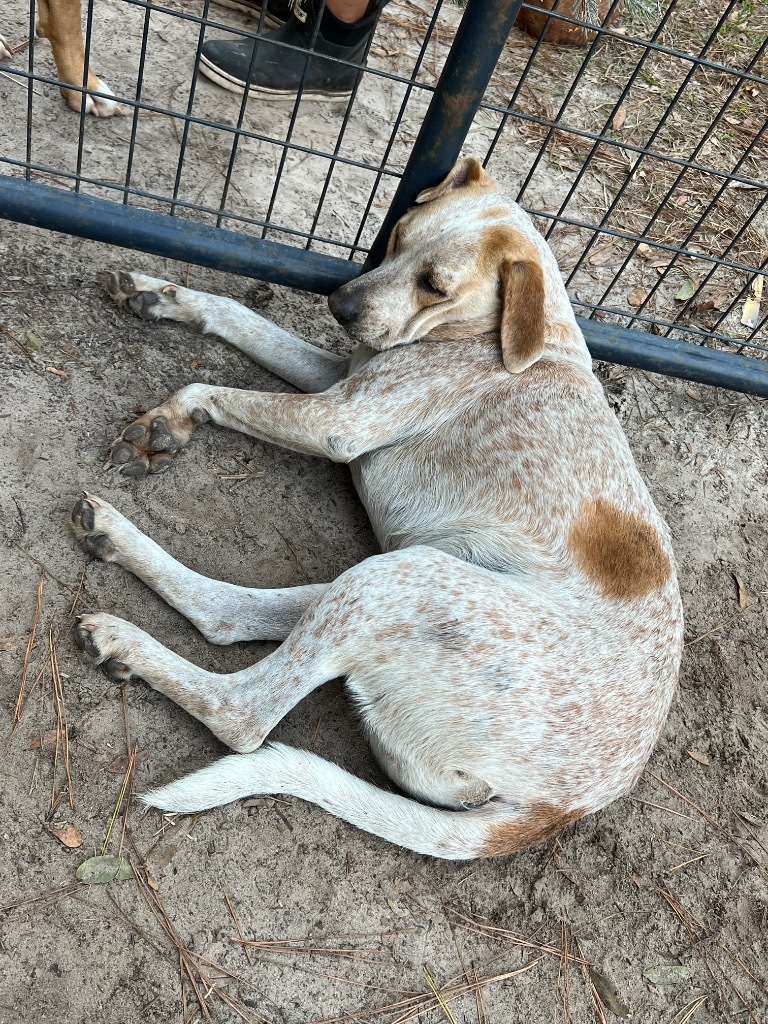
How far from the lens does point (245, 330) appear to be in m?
3.70

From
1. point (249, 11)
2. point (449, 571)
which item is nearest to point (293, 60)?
point (249, 11)

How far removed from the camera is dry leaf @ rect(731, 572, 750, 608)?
3904 millimetres

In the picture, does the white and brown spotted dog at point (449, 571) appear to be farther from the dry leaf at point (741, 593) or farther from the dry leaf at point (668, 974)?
the dry leaf at point (741, 593)

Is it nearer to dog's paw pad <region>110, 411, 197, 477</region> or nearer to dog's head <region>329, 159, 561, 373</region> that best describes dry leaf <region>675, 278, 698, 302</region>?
dog's head <region>329, 159, 561, 373</region>

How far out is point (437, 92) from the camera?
3.25 m

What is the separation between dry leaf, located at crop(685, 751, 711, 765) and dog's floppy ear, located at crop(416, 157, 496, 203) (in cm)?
234

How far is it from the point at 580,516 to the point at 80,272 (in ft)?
7.64

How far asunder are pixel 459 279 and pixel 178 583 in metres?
1.47

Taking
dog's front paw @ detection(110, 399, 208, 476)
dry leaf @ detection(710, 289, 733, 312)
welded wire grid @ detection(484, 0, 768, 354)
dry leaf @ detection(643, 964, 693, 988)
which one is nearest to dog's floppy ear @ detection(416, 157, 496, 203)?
welded wire grid @ detection(484, 0, 768, 354)

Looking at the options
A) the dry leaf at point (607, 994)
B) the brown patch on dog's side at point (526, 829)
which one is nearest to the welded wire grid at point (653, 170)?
the brown patch on dog's side at point (526, 829)

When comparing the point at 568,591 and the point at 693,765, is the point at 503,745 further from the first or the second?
the point at 693,765

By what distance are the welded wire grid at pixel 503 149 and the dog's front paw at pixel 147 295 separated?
333mm

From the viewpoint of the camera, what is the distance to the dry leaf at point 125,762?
2598mm

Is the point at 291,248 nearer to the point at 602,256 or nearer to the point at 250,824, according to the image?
the point at 602,256
